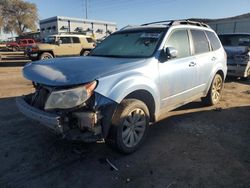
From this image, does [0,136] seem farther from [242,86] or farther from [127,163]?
[242,86]

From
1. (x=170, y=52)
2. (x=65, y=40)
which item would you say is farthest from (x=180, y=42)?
(x=65, y=40)

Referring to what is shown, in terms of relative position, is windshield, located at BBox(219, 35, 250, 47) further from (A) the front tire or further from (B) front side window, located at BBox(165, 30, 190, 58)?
(A) the front tire

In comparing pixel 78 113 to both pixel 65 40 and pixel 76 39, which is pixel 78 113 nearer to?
pixel 65 40

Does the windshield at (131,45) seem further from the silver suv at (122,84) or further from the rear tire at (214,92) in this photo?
the rear tire at (214,92)

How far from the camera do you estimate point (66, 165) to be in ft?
12.0

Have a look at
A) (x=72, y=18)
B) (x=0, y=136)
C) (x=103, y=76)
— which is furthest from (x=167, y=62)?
(x=72, y=18)

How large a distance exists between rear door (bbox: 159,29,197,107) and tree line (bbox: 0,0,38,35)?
62.1 meters

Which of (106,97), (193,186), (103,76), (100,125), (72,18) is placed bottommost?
(193,186)

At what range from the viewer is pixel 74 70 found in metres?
3.53

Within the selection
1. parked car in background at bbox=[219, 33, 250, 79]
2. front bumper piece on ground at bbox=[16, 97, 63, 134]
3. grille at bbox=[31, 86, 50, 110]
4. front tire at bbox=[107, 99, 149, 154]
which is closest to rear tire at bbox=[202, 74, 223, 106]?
front tire at bbox=[107, 99, 149, 154]

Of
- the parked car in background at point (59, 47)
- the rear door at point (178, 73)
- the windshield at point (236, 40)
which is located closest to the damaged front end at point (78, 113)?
the rear door at point (178, 73)

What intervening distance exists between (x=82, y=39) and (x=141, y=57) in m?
13.9

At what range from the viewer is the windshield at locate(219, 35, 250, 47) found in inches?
418

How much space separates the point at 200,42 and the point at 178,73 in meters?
1.34
